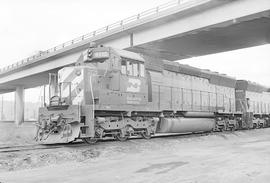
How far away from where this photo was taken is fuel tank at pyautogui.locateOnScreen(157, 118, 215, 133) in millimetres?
14750

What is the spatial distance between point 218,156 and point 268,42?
51.6ft

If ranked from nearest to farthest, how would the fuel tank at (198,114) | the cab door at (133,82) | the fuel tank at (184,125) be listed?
1. the cab door at (133,82)
2. the fuel tank at (184,125)
3. the fuel tank at (198,114)

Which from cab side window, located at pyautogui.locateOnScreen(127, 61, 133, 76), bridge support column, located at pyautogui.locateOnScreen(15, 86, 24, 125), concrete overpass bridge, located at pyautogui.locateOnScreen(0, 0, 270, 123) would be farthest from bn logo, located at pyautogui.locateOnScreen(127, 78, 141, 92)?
bridge support column, located at pyautogui.locateOnScreen(15, 86, 24, 125)

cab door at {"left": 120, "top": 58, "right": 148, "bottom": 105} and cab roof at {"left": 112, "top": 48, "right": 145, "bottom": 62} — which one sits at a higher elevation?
cab roof at {"left": 112, "top": 48, "right": 145, "bottom": 62}

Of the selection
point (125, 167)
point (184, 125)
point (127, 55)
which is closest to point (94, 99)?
point (127, 55)

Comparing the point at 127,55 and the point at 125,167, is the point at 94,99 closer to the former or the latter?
the point at 127,55

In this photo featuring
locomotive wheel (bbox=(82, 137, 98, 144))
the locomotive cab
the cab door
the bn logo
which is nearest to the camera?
the locomotive cab

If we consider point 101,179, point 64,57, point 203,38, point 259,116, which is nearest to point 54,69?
point 64,57

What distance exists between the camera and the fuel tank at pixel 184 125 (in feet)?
48.4

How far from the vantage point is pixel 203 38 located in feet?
72.7

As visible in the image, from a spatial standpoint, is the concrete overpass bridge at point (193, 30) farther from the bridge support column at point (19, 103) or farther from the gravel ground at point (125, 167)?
the bridge support column at point (19, 103)

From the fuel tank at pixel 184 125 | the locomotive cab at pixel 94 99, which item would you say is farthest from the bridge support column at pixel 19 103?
the locomotive cab at pixel 94 99

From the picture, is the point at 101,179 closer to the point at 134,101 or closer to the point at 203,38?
the point at 134,101

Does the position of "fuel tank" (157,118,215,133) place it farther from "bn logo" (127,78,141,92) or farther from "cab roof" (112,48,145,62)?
"cab roof" (112,48,145,62)
